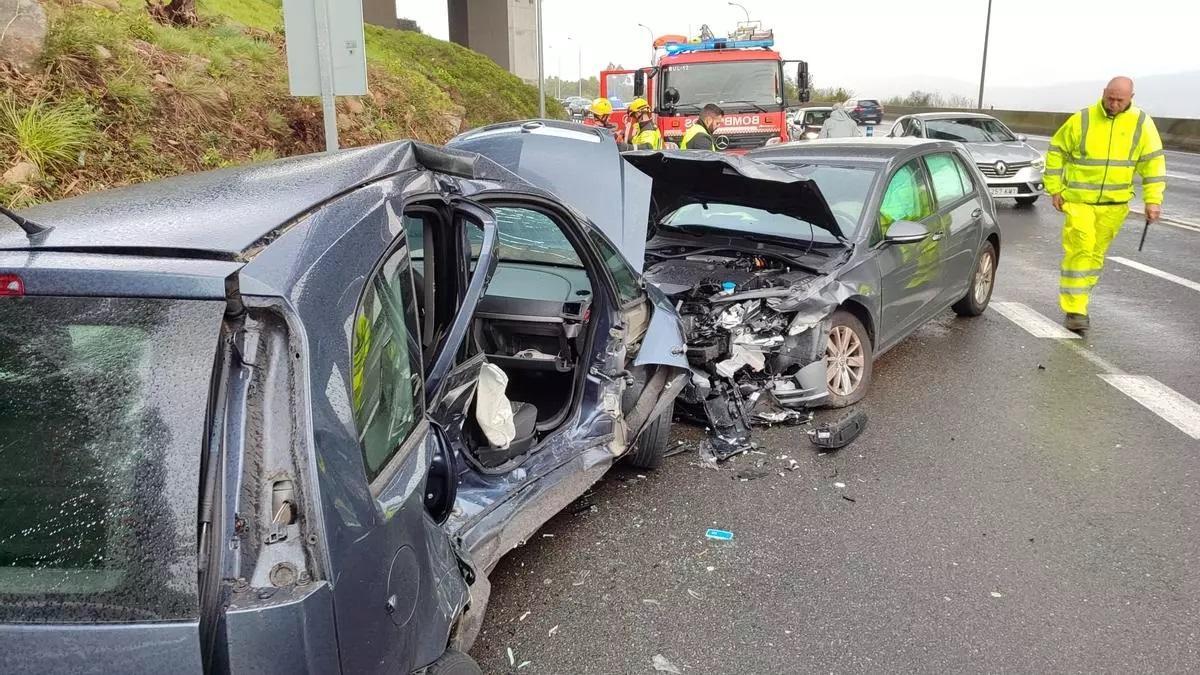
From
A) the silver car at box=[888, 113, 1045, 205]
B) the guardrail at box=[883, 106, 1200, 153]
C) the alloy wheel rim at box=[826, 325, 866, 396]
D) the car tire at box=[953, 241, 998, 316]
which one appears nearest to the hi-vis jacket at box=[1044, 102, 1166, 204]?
the car tire at box=[953, 241, 998, 316]

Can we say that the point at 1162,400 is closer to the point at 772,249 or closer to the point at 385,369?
the point at 772,249

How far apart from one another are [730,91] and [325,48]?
10.3 meters

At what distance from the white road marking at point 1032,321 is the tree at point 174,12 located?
9692mm

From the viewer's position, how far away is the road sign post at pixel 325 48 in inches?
226

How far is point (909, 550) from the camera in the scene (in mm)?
3756

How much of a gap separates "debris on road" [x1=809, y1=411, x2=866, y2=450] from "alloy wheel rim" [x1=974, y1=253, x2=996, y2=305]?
10.0 ft

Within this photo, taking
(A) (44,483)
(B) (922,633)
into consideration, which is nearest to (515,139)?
(B) (922,633)

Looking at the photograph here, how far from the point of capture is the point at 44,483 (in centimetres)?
158

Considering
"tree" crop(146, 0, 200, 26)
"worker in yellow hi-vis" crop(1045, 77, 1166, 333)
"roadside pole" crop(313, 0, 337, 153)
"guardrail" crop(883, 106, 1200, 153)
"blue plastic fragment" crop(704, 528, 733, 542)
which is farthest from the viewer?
"guardrail" crop(883, 106, 1200, 153)

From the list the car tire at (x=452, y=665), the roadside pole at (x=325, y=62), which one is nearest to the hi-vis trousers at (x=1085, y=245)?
the roadside pole at (x=325, y=62)

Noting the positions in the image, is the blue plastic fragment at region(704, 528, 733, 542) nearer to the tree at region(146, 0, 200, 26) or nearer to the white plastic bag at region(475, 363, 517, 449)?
the white plastic bag at region(475, 363, 517, 449)

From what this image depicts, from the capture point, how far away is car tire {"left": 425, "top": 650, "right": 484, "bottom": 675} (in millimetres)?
2080

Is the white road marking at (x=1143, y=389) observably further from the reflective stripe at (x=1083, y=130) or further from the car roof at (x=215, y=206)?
the car roof at (x=215, y=206)

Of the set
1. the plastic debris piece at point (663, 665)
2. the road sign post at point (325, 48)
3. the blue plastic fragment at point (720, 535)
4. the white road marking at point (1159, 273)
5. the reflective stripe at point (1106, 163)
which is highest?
the road sign post at point (325, 48)
